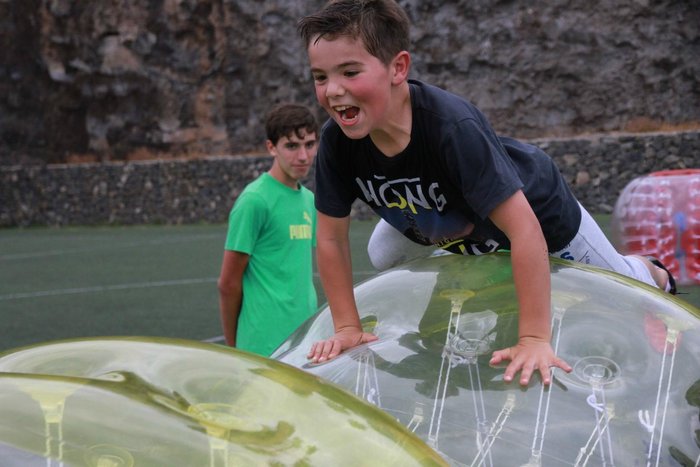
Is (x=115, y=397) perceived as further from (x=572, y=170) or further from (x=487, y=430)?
(x=572, y=170)

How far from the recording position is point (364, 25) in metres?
2.14

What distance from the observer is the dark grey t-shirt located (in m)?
2.28

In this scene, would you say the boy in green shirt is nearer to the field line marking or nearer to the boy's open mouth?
the boy's open mouth

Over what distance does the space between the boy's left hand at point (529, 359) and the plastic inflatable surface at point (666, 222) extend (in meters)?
4.00

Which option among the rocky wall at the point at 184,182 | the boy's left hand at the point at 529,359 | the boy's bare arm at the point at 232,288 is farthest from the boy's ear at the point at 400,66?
the rocky wall at the point at 184,182

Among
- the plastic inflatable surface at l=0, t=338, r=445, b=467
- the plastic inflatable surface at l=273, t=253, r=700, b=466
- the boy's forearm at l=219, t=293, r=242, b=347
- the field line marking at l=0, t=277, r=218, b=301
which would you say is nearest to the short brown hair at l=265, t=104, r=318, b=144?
the boy's forearm at l=219, t=293, r=242, b=347

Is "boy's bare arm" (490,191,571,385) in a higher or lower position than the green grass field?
higher

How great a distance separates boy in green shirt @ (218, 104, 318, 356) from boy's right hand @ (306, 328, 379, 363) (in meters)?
2.27

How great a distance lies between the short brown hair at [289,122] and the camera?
4.38 m

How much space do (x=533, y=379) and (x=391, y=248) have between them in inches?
54.5

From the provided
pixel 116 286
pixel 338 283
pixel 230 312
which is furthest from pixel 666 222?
pixel 116 286

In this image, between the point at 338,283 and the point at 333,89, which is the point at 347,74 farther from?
the point at 338,283

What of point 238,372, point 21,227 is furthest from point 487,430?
point 21,227

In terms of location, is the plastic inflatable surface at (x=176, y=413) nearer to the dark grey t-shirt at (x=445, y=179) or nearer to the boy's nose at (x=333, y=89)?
the boy's nose at (x=333, y=89)
